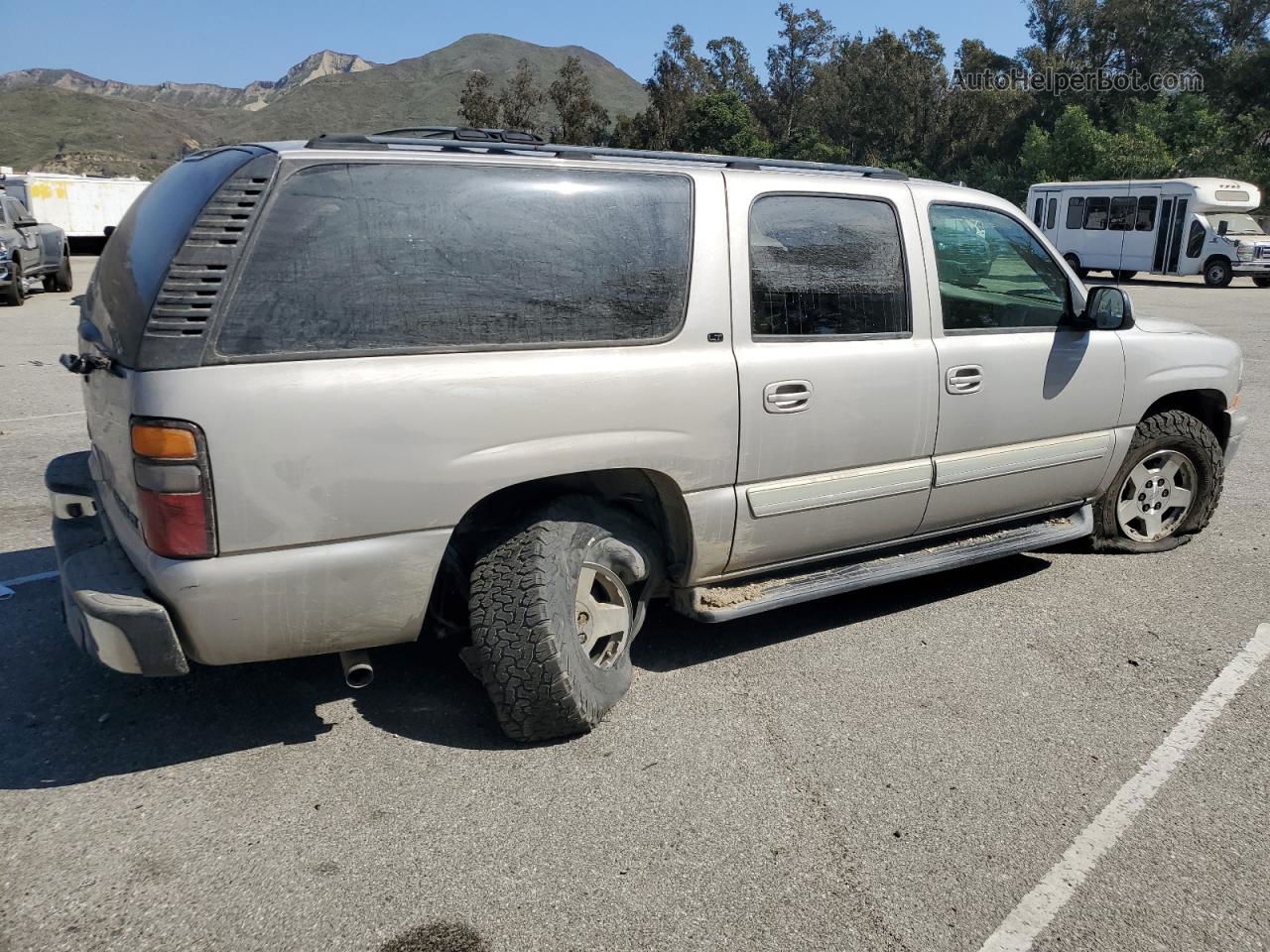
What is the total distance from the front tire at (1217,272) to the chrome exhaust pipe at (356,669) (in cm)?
2737

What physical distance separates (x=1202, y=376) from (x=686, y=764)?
3.59 metres

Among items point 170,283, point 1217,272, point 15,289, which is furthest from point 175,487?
point 1217,272

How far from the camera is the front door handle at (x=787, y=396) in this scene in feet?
12.5

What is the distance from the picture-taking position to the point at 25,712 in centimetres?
364

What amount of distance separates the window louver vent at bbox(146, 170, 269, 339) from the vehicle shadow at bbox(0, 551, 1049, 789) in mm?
1468

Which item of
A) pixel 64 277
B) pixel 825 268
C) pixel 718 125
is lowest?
pixel 64 277

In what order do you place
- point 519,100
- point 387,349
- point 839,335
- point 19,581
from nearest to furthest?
point 387,349 → point 839,335 → point 19,581 → point 519,100

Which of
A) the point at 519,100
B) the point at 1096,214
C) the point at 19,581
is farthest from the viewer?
the point at 519,100

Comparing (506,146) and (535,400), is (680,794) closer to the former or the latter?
(535,400)

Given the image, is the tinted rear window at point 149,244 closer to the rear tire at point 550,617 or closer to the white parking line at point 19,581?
the rear tire at point 550,617

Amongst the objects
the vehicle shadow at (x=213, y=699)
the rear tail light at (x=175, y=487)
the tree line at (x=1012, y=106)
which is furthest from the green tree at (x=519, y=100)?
the rear tail light at (x=175, y=487)

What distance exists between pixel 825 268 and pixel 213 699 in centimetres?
282

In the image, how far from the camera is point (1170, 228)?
2586 centimetres

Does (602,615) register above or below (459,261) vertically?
below
